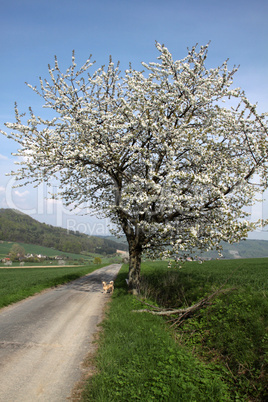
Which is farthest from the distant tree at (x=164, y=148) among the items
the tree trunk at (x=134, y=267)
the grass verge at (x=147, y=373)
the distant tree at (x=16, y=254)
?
the distant tree at (x=16, y=254)

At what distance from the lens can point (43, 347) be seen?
28.9 feet

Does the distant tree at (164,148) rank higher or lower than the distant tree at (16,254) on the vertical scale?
higher

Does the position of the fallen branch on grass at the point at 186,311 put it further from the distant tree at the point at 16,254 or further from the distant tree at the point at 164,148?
the distant tree at the point at 16,254

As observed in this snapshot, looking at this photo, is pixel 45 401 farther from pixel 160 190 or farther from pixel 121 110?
pixel 121 110

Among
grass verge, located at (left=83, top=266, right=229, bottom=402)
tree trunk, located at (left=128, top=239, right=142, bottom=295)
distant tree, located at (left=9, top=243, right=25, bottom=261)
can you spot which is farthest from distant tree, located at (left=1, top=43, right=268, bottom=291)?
distant tree, located at (left=9, top=243, right=25, bottom=261)

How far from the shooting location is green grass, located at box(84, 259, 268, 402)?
632 cm

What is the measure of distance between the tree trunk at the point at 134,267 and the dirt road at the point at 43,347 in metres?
3.42

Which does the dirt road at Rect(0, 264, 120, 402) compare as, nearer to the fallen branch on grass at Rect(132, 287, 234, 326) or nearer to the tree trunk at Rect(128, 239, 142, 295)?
the fallen branch on grass at Rect(132, 287, 234, 326)

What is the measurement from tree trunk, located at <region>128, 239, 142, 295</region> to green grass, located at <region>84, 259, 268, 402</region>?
4.92 metres

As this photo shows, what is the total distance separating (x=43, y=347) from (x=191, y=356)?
493cm

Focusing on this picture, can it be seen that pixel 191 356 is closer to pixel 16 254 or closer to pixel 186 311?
pixel 186 311

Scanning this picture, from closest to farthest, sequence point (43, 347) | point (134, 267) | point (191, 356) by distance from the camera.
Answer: point (191, 356), point (43, 347), point (134, 267)

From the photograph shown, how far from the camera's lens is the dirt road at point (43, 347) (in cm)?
627

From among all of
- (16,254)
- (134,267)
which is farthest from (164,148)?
(16,254)
